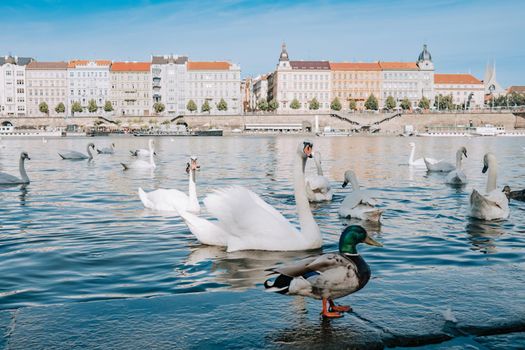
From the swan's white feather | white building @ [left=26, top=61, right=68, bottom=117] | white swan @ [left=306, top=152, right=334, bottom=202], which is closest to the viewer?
the swan's white feather

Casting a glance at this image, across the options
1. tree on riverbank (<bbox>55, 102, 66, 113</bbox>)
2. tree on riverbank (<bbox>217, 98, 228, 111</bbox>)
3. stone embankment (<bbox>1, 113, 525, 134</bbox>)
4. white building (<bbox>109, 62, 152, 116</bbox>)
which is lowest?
stone embankment (<bbox>1, 113, 525, 134</bbox>)

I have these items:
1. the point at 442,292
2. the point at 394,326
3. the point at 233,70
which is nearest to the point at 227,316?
the point at 394,326

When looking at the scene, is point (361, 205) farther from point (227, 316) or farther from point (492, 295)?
point (227, 316)

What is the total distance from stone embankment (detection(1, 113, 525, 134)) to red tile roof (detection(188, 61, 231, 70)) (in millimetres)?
15252

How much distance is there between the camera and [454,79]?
14338 centimetres

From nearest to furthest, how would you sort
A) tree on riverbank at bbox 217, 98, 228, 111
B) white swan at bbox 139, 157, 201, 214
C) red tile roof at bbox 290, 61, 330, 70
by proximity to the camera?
white swan at bbox 139, 157, 201, 214 → tree on riverbank at bbox 217, 98, 228, 111 → red tile roof at bbox 290, 61, 330, 70

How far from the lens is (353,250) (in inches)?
170

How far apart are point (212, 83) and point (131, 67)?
51.3 feet

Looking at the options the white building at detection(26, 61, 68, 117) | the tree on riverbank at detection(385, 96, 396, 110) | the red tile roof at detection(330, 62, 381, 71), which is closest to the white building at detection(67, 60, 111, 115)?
the white building at detection(26, 61, 68, 117)

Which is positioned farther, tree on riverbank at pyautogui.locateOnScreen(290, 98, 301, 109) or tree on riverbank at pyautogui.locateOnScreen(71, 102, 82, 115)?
tree on riverbank at pyautogui.locateOnScreen(290, 98, 301, 109)

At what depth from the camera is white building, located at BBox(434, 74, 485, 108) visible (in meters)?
142

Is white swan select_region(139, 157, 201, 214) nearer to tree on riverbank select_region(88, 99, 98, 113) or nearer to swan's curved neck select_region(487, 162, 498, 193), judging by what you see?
swan's curved neck select_region(487, 162, 498, 193)

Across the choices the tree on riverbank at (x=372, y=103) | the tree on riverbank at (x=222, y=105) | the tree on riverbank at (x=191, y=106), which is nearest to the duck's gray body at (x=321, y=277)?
the tree on riverbank at (x=191, y=106)

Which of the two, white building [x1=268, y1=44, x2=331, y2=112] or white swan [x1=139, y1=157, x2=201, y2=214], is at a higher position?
white building [x1=268, y1=44, x2=331, y2=112]
